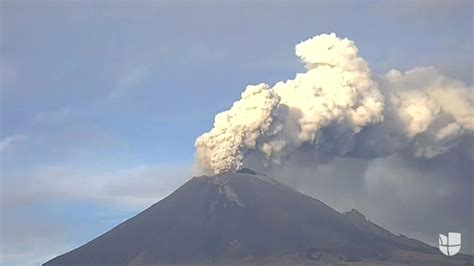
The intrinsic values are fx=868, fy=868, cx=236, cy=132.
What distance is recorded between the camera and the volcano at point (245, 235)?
93500 mm

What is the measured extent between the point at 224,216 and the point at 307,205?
10.8 m

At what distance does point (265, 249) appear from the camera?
97.0 metres

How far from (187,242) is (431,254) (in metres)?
28.2

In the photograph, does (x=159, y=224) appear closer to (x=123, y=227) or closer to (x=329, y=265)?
(x=123, y=227)

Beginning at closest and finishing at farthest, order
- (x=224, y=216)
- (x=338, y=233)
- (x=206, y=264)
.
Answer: (x=206, y=264), (x=338, y=233), (x=224, y=216)

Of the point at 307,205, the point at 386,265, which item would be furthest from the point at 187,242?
the point at 386,265

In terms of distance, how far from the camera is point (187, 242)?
102562mm

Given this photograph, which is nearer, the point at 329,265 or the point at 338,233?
the point at 329,265

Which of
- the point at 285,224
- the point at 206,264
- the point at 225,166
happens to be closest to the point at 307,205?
the point at 285,224

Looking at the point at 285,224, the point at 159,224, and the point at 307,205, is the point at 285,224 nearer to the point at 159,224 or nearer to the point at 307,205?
the point at 307,205

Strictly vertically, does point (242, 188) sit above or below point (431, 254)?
above

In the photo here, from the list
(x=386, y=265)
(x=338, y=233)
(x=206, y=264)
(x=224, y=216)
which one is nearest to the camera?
(x=386, y=265)

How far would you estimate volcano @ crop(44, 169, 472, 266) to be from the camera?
93500 mm

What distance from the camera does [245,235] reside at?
4031 inches
